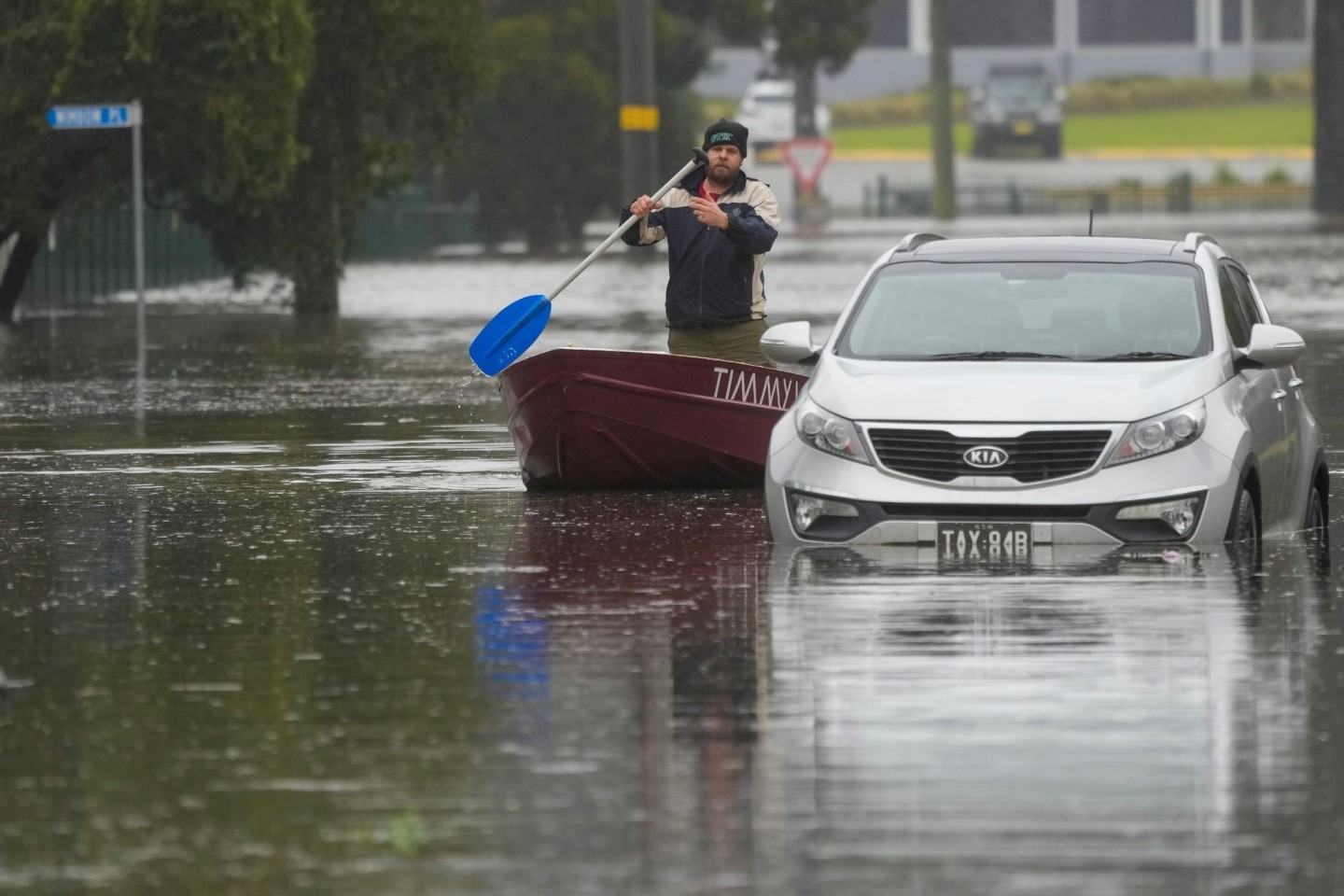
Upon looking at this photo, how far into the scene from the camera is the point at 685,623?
11.6m

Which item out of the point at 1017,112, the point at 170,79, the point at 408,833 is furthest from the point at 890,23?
the point at 408,833

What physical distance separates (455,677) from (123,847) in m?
2.70

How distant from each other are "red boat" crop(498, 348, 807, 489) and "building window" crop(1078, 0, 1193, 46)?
108m

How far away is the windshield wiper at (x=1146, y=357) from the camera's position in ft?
44.7

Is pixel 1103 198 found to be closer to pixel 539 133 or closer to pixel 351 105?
pixel 539 133

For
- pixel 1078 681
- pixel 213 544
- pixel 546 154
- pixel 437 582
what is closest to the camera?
pixel 1078 681

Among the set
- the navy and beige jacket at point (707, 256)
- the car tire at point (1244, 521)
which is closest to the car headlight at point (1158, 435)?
the car tire at point (1244, 521)

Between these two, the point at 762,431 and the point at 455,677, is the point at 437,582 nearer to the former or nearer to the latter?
the point at 455,677

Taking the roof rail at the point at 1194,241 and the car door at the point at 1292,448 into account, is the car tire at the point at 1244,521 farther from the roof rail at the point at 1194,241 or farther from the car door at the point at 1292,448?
the roof rail at the point at 1194,241

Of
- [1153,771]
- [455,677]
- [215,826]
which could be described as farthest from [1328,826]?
[455,677]

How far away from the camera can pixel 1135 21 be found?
12375 cm

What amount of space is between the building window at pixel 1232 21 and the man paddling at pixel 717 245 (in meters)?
108

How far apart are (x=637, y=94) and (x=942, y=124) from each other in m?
23.2

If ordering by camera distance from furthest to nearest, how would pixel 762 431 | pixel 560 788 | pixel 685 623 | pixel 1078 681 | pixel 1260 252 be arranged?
pixel 1260 252, pixel 762 431, pixel 685 623, pixel 1078 681, pixel 560 788
